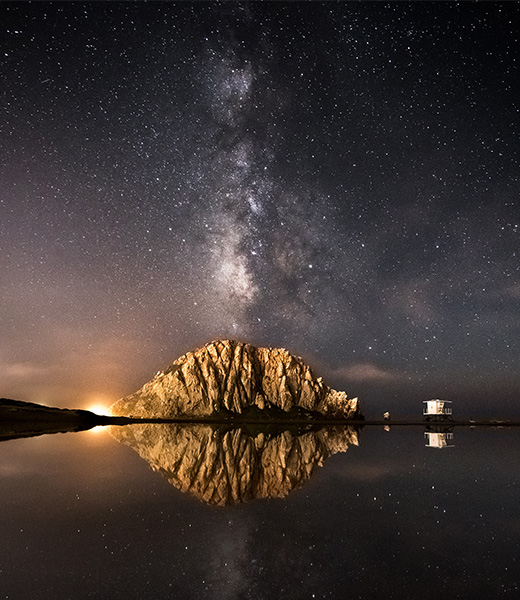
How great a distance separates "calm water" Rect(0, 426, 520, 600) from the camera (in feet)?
24.8

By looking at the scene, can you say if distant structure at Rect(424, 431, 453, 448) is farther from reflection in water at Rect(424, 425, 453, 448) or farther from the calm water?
the calm water

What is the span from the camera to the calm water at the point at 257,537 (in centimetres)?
757

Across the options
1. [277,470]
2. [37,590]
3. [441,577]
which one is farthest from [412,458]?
[37,590]

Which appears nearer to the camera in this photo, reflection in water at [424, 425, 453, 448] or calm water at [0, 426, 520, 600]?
calm water at [0, 426, 520, 600]

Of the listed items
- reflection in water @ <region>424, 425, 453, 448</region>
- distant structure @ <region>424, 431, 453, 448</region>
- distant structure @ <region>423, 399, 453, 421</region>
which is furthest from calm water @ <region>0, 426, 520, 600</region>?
distant structure @ <region>423, 399, 453, 421</region>

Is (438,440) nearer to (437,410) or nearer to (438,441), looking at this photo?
(438,441)

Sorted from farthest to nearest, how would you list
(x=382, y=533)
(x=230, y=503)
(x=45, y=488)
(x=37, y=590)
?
(x=45, y=488) → (x=230, y=503) → (x=382, y=533) → (x=37, y=590)

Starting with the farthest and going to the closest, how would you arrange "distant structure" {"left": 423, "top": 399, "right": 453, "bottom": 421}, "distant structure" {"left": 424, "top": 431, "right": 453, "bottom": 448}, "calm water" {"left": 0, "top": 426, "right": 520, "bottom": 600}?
1. "distant structure" {"left": 423, "top": 399, "right": 453, "bottom": 421}
2. "distant structure" {"left": 424, "top": 431, "right": 453, "bottom": 448}
3. "calm water" {"left": 0, "top": 426, "right": 520, "bottom": 600}

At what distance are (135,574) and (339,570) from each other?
4491mm

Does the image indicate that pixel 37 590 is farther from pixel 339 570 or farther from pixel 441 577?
pixel 441 577

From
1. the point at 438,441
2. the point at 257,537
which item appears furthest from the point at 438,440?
the point at 257,537

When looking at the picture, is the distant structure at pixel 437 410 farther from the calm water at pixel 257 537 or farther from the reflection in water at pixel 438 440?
the calm water at pixel 257 537

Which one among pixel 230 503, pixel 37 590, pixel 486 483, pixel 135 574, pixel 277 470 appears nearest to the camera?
pixel 37 590

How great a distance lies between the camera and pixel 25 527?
11.1 m
